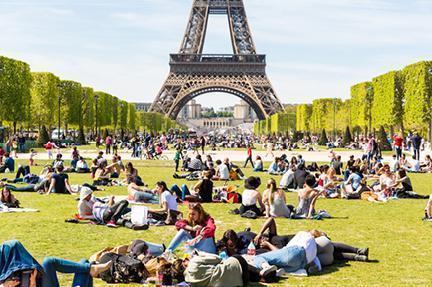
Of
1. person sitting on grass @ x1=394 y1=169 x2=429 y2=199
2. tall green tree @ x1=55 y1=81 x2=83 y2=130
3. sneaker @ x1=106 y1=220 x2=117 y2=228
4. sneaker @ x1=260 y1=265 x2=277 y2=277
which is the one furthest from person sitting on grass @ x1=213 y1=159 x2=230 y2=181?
tall green tree @ x1=55 y1=81 x2=83 y2=130

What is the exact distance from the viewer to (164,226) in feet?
39.5

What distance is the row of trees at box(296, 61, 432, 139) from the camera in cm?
4659

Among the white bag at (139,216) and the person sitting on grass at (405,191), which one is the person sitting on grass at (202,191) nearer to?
the white bag at (139,216)

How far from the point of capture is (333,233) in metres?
11.6

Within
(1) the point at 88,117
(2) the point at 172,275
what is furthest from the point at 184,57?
(2) the point at 172,275

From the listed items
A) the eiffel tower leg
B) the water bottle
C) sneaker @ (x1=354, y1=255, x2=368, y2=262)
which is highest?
the eiffel tower leg

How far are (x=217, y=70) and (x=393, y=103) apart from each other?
150 feet

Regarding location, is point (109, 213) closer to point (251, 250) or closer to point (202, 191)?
point (202, 191)

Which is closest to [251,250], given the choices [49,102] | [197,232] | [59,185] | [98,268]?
[197,232]

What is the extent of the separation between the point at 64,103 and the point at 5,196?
4888 cm

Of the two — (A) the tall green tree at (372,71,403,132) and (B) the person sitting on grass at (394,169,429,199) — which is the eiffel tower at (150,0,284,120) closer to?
(A) the tall green tree at (372,71,403,132)

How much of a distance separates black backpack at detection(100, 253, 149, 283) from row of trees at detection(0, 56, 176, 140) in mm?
39818

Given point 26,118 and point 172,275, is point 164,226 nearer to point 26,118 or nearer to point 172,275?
point 172,275

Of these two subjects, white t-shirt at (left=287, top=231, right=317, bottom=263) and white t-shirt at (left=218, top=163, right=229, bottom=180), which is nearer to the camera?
white t-shirt at (left=287, top=231, right=317, bottom=263)
